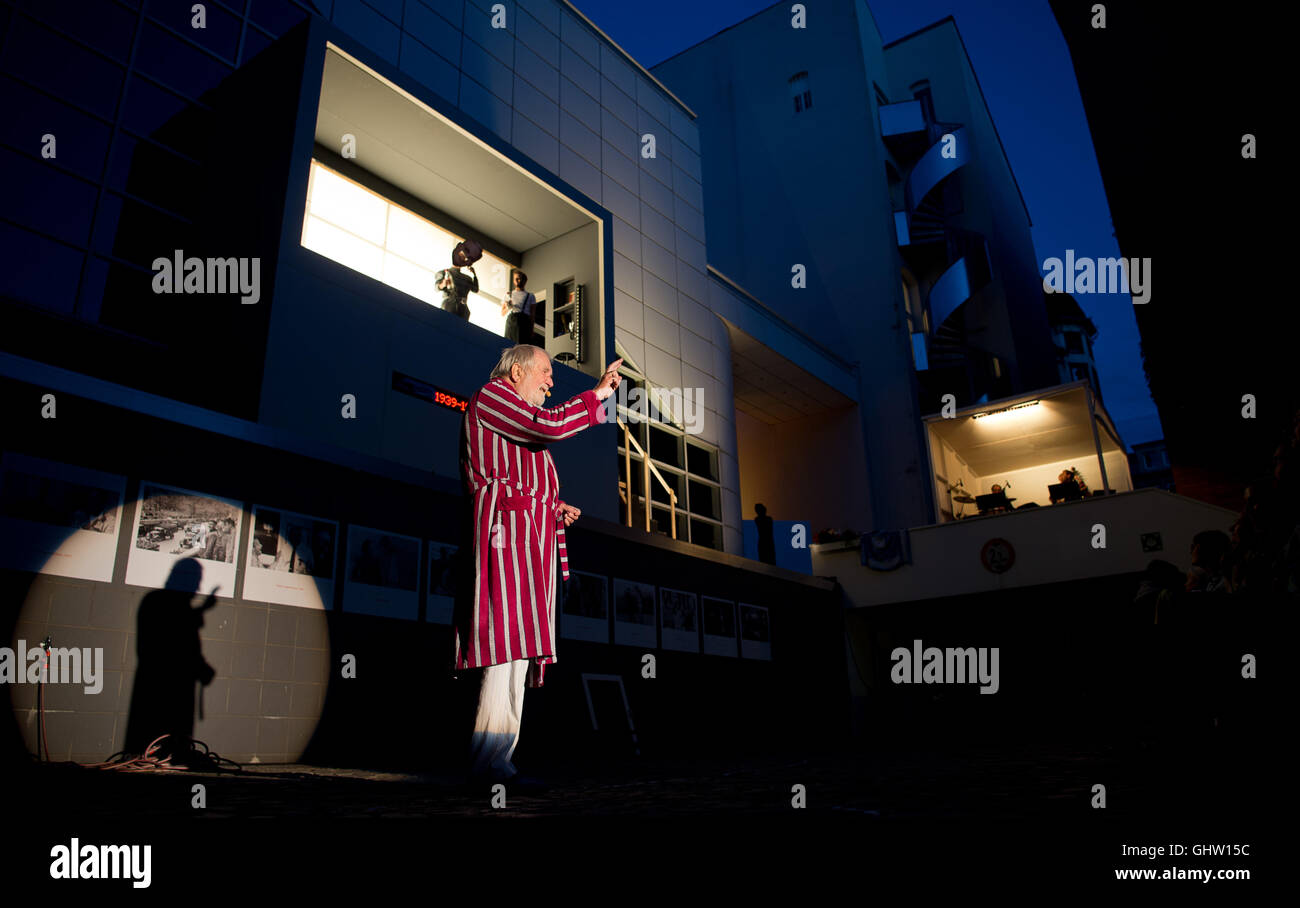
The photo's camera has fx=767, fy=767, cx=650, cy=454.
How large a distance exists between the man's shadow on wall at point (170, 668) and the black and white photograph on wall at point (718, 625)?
567cm

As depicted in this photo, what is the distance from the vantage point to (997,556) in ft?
39.4

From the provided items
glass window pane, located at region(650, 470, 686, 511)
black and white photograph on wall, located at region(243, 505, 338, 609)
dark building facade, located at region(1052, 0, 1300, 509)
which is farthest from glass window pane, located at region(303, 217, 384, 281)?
dark building facade, located at region(1052, 0, 1300, 509)

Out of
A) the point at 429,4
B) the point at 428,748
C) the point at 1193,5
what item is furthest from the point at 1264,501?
the point at 429,4

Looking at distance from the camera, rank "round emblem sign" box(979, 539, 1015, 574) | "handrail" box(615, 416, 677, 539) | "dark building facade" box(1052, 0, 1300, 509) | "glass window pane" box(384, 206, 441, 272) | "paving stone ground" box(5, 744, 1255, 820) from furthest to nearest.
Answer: "round emblem sign" box(979, 539, 1015, 574)
"handrail" box(615, 416, 677, 539)
"glass window pane" box(384, 206, 441, 272)
"dark building facade" box(1052, 0, 1300, 509)
"paving stone ground" box(5, 744, 1255, 820)

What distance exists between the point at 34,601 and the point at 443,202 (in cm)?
672

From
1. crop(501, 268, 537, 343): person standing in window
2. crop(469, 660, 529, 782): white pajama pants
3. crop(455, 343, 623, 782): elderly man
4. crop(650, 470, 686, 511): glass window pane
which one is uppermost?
crop(501, 268, 537, 343): person standing in window

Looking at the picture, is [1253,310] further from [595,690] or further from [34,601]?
[34,601]

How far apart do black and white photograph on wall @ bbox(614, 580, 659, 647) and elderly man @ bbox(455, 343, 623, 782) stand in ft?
15.9

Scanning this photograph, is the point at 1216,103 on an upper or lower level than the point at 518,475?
upper

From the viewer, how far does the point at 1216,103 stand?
578cm

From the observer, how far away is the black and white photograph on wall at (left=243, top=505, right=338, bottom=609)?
5.24 m

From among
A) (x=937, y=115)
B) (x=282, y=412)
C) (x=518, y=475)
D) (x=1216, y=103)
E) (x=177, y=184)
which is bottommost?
(x=518, y=475)

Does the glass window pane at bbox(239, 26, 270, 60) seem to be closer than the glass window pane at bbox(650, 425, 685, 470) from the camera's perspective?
Yes

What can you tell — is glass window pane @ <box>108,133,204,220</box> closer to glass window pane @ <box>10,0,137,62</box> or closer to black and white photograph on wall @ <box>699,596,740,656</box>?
glass window pane @ <box>10,0,137,62</box>
